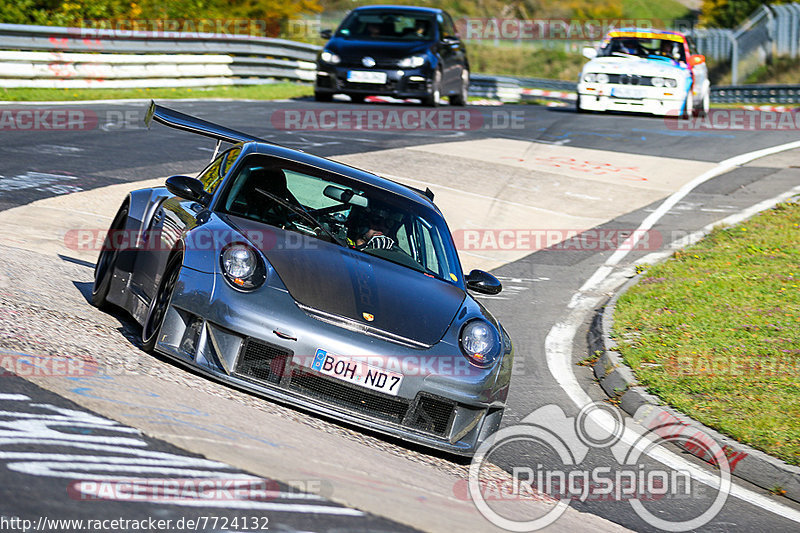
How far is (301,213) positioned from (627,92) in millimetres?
15818

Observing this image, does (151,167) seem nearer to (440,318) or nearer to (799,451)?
(440,318)

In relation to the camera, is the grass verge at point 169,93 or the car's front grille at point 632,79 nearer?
the grass verge at point 169,93

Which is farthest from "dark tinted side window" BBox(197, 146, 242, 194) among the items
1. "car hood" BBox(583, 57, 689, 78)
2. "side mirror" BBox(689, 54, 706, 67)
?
"side mirror" BBox(689, 54, 706, 67)

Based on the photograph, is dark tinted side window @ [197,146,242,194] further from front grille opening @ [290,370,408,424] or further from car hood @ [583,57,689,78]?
car hood @ [583,57,689,78]

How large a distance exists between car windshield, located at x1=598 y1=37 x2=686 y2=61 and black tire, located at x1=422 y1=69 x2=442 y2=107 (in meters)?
3.52

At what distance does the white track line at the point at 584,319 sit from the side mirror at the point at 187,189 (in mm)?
2911

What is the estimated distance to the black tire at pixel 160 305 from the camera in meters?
5.38

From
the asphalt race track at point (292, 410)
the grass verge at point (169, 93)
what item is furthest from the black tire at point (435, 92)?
the grass verge at point (169, 93)

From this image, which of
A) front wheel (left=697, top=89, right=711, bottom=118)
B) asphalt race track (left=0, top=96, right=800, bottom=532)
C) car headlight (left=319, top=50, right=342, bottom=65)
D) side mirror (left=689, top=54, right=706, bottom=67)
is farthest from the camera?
front wheel (left=697, top=89, right=711, bottom=118)

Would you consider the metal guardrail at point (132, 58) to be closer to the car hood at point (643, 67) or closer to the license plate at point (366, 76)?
the license plate at point (366, 76)

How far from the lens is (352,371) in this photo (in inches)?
199

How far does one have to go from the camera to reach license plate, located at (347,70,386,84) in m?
19.8

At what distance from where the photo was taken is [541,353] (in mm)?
8148

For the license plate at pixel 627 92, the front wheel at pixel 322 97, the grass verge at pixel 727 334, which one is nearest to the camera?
the grass verge at pixel 727 334
